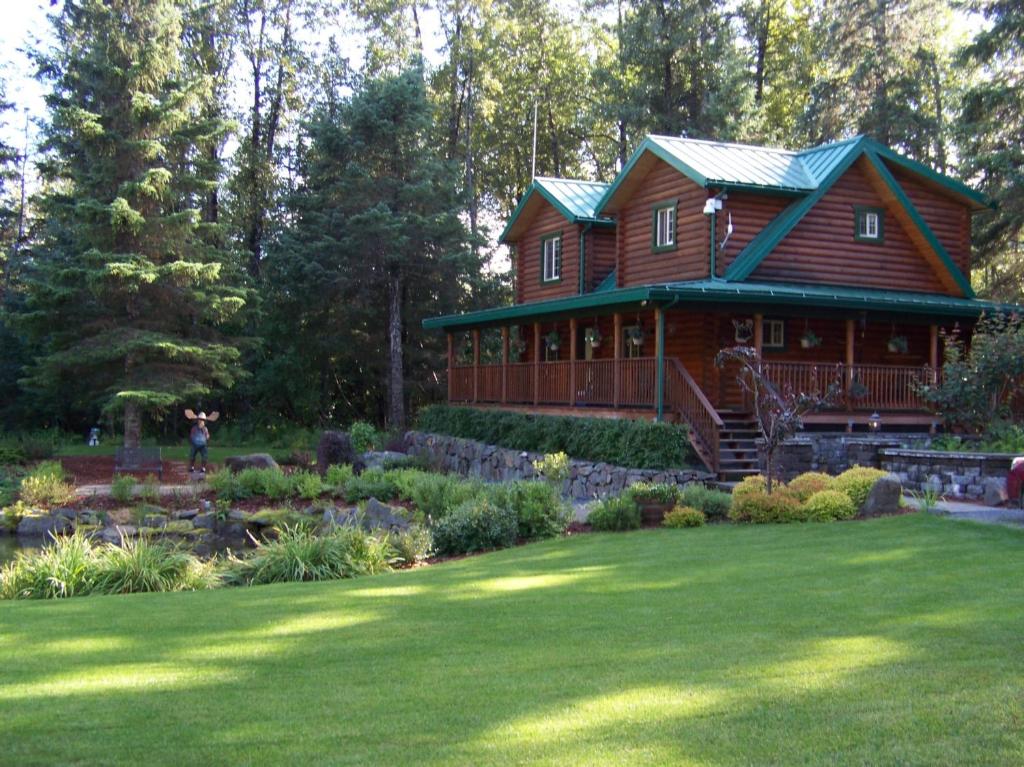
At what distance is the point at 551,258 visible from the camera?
28.3 m

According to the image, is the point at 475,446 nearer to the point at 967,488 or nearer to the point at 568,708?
the point at 967,488

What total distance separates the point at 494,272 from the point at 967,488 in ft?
79.5

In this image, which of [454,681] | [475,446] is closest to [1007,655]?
[454,681]

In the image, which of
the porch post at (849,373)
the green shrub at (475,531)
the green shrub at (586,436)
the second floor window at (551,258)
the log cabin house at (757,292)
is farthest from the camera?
the second floor window at (551,258)

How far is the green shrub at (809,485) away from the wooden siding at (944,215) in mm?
12711

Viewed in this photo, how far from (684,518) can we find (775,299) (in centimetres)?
745

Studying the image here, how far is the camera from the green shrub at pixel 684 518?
13.2m

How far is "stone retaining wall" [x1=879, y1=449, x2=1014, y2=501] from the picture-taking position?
579 inches

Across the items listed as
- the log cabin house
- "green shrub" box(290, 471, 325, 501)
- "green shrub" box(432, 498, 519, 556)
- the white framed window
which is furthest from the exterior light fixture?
"green shrub" box(290, 471, 325, 501)

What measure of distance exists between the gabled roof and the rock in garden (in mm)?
12032

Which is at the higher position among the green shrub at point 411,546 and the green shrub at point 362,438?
the green shrub at point 362,438

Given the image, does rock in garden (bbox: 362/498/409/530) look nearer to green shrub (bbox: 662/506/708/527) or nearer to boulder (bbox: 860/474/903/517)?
green shrub (bbox: 662/506/708/527)

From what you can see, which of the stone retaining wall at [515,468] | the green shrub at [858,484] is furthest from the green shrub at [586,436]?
the green shrub at [858,484]

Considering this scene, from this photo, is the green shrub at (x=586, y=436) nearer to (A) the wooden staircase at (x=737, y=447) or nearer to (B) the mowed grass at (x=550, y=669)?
(A) the wooden staircase at (x=737, y=447)
